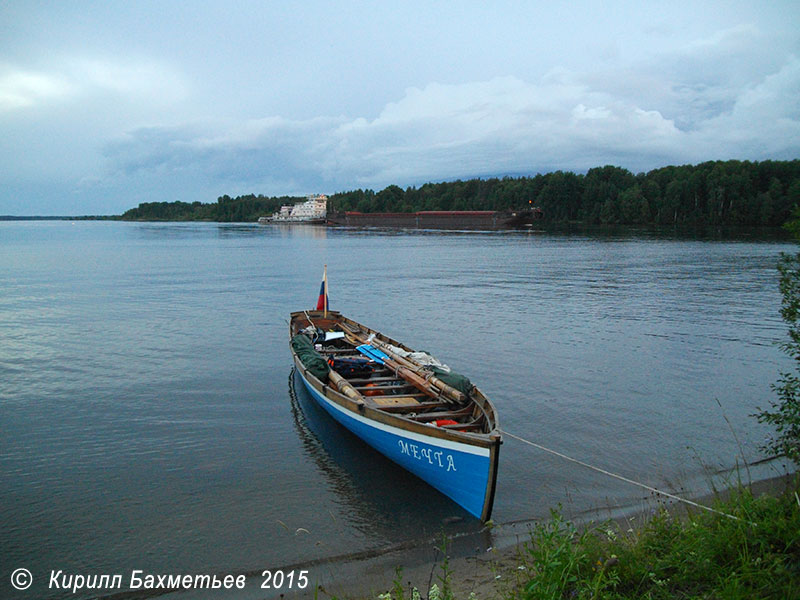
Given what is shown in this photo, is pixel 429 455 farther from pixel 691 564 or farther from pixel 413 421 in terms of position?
pixel 691 564

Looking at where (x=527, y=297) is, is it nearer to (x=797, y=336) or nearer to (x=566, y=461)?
(x=566, y=461)

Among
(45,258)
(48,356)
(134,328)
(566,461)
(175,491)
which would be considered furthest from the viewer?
(45,258)

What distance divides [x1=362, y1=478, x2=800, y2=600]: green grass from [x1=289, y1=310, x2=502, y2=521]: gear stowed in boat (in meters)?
2.57

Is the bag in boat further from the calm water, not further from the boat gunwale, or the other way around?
the calm water

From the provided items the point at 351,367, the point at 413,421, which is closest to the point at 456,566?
the point at 413,421

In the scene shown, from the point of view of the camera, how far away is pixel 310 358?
48.8ft

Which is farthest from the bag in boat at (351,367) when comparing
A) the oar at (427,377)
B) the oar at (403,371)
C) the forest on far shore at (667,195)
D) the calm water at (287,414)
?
the forest on far shore at (667,195)

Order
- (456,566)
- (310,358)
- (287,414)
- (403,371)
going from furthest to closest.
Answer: (287,414) → (310,358) → (403,371) → (456,566)

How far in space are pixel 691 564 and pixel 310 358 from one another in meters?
10.6

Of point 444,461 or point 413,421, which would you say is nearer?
point 444,461

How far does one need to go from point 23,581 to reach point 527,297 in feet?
95.9

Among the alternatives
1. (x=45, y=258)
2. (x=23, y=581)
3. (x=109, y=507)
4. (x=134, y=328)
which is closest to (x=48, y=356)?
(x=134, y=328)

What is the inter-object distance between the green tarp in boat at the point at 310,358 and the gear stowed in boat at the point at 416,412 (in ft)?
0.08

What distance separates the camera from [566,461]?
12.0 m
